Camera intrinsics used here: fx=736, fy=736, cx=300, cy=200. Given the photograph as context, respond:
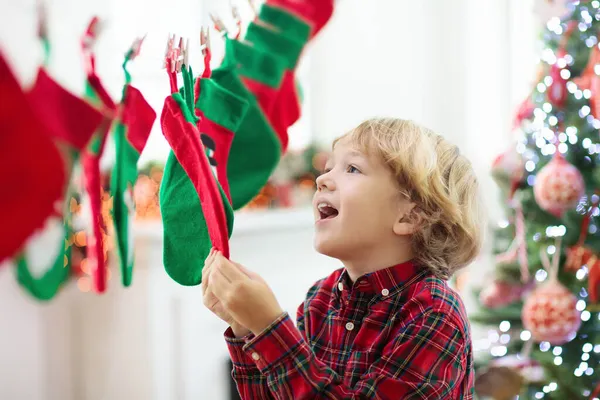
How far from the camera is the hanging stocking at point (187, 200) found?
2.99 ft

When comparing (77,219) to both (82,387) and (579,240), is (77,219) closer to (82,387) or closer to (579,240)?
(82,387)

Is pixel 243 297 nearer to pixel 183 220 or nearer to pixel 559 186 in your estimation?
pixel 183 220

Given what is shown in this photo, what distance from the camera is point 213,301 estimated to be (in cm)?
95

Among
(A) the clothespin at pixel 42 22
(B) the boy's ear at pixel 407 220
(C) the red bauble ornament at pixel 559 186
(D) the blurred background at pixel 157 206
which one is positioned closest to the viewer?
(A) the clothespin at pixel 42 22

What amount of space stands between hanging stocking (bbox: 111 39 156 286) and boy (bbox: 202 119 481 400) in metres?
0.13

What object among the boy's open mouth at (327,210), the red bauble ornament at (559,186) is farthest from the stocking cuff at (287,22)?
the red bauble ornament at (559,186)

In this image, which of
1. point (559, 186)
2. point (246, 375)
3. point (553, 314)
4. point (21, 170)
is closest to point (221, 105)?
point (246, 375)

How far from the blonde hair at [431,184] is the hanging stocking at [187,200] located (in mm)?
231

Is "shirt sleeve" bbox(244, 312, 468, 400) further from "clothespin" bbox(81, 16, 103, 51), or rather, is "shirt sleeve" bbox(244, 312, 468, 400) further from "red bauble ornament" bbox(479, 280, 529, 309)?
"red bauble ornament" bbox(479, 280, 529, 309)

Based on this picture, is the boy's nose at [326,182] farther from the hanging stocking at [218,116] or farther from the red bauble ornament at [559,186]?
the red bauble ornament at [559,186]

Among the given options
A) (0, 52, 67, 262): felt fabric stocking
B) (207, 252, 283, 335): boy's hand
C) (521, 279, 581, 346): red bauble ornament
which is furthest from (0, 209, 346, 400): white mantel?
(0, 52, 67, 262): felt fabric stocking

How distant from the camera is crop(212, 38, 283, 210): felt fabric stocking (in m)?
1.04

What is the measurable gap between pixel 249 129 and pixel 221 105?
0.26 feet

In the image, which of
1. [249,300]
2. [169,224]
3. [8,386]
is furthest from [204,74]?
[8,386]
